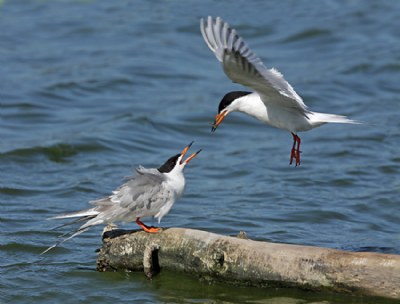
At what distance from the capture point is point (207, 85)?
50.2 feet

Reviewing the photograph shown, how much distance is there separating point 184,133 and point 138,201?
5919mm

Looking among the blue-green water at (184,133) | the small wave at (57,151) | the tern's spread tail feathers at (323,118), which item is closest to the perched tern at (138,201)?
the blue-green water at (184,133)

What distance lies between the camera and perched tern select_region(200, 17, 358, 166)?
7.07m

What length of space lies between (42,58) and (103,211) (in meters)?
9.83

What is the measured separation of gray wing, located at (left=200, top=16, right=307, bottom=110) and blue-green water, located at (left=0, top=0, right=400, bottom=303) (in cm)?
169

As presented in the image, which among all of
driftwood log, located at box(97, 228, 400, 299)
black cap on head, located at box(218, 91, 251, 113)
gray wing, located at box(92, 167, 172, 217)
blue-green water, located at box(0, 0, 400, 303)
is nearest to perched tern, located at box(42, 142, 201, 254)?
gray wing, located at box(92, 167, 172, 217)

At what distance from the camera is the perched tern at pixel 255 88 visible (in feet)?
23.2

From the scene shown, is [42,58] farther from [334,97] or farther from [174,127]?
[334,97]

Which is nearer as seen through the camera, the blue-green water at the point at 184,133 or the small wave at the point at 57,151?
the blue-green water at the point at 184,133

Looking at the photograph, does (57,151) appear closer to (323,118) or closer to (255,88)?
(255,88)

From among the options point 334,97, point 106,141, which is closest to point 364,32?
point 334,97

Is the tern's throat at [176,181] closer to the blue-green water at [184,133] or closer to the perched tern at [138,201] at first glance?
the perched tern at [138,201]

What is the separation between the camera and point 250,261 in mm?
6961

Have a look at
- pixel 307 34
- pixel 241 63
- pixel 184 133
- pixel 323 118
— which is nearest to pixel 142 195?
pixel 241 63
